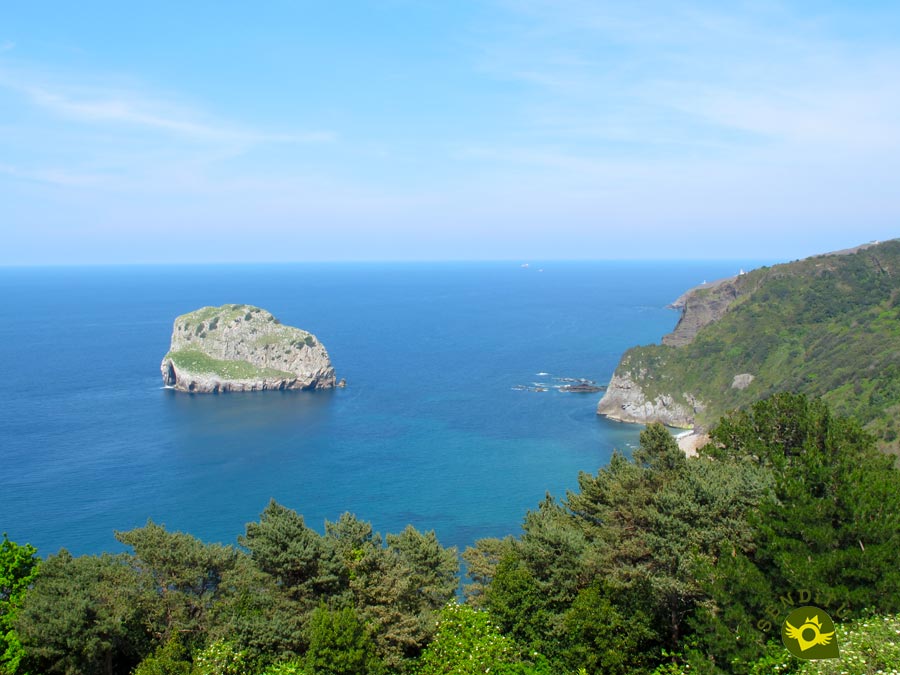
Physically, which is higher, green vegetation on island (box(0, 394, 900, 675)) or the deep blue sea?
green vegetation on island (box(0, 394, 900, 675))

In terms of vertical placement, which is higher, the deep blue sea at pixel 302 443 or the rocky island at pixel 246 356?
the rocky island at pixel 246 356

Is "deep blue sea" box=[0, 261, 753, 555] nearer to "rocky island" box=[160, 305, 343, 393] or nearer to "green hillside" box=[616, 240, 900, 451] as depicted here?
"rocky island" box=[160, 305, 343, 393]

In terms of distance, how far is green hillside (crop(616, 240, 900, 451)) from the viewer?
74.6m

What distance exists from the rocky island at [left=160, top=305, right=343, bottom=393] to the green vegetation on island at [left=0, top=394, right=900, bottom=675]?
281 ft

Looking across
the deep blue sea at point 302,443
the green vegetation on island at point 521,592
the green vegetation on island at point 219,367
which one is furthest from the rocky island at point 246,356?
the green vegetation on island at point 521,592

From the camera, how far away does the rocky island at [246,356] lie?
358 feet

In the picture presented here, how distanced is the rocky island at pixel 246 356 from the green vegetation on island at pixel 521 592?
85.5 m

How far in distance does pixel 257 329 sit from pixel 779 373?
259 ft

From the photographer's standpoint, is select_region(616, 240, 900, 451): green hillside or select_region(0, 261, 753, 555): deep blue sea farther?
select_region(616, 240, 900, 451): green hillside

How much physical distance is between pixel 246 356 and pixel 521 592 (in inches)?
3864

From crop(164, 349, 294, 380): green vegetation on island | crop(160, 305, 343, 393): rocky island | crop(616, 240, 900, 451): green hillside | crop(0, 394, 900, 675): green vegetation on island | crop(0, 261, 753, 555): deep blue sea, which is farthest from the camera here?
crop(160, 305, 343, 393): rocky island

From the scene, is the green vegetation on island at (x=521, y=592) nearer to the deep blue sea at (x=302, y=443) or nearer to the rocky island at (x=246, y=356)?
the deep blue sea at (x=302, y=443)

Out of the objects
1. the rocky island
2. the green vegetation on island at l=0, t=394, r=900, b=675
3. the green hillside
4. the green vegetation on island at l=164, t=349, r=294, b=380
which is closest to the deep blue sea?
the rocky island

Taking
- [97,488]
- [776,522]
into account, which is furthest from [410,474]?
[776,522]
